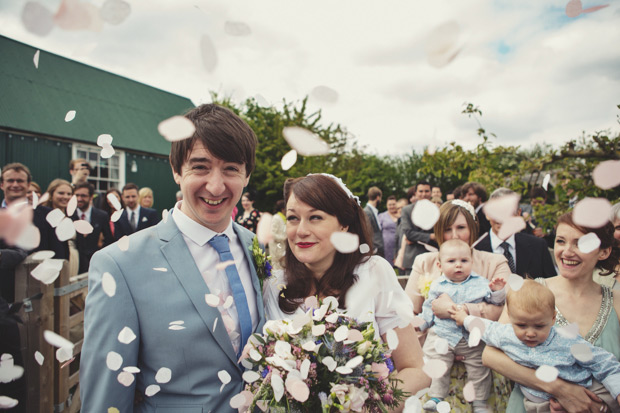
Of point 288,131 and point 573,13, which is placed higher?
point 573,13

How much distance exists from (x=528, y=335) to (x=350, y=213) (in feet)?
4.19

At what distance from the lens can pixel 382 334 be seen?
220cm

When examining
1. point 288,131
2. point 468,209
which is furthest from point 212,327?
point 468,209

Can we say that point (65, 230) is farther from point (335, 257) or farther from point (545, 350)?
point (545, 350)

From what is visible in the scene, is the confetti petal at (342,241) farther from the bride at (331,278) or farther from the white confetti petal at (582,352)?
the white confetti petal at (582,352)

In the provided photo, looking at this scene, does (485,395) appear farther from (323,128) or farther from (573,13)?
(323,128)

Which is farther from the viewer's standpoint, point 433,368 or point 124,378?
point 433,368

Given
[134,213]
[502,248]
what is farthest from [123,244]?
[134,213]

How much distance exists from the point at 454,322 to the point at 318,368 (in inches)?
67.6

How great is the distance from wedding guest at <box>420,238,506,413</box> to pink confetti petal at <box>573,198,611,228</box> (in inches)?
61.6

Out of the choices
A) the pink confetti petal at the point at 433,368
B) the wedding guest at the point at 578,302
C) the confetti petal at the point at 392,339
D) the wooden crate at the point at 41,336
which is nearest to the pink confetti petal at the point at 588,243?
the wedding guest at the point at 578,302

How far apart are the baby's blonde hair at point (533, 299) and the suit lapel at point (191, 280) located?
65.9 inches

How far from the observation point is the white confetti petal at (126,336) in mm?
1628

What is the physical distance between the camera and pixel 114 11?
1419 millimetres
